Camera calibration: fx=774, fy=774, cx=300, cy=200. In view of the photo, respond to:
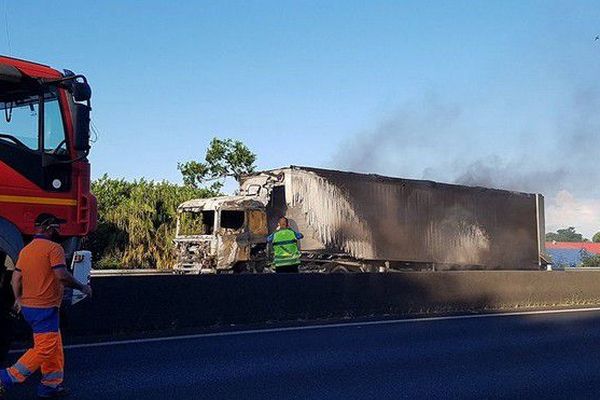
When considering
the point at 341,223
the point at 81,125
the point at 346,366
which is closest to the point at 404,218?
the point at 341,223

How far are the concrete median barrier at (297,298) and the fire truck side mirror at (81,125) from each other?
74.9 inches

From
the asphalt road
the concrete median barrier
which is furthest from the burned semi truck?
the asphalt road

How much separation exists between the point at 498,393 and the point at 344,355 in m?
2.48

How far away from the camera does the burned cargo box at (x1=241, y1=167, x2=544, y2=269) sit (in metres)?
21.9

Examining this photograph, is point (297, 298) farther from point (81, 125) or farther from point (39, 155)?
point (39, 155)

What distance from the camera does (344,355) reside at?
9.73 m


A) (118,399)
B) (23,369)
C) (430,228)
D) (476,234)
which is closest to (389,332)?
(118,399)

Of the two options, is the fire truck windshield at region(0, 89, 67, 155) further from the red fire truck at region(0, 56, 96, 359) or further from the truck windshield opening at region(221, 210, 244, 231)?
the truck windshield opening at region(221, 210, 244, 231)

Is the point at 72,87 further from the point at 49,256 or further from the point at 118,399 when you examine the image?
the point at 118,399

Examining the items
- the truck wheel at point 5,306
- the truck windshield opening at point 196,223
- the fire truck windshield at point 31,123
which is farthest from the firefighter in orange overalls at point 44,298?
the truck windshield opening at point 196,223

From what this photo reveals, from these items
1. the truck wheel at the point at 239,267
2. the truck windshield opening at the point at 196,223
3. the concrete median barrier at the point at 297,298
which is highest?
the truck windshield opening at the point at 196,223

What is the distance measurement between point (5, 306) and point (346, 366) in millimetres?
3814

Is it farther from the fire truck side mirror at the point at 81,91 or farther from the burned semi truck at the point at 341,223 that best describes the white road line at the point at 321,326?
the burned semi truck at the point at 341,223

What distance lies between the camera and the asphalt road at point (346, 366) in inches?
297
